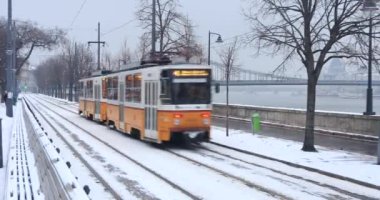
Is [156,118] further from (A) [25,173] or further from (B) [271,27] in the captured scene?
(A) [25,173]

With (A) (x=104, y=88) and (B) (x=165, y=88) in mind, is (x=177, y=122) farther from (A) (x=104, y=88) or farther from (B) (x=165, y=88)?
(A) (x=104, y=88)

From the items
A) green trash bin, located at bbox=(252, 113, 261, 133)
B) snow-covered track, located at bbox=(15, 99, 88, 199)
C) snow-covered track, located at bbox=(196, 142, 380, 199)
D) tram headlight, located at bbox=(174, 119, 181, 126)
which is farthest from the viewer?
green trash bin, located at bbox=(252, 113, 261, 133)

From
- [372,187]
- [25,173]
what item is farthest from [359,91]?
[25,173]

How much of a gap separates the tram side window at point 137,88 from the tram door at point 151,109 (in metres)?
1.20

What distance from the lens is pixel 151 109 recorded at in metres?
22.2

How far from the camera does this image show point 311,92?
19469mm

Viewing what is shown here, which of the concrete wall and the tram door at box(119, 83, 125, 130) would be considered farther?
the tram door at box(119, 83, 125, 130)

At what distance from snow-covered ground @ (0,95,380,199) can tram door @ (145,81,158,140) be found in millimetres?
603

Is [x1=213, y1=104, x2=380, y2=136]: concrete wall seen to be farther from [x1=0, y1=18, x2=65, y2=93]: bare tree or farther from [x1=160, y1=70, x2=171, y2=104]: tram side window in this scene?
[x1=0, y1=18, x2=65, y2=93]: bare tree

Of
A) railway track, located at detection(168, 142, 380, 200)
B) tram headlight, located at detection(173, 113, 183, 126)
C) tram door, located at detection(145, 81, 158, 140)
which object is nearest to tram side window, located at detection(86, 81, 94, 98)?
tram door, located at detection(145, 81, 158, 140)

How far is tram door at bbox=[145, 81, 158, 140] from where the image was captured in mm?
21878

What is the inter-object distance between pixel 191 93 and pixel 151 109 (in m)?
1.70

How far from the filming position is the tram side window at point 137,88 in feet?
79.0

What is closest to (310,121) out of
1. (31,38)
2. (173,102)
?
(173,102)
